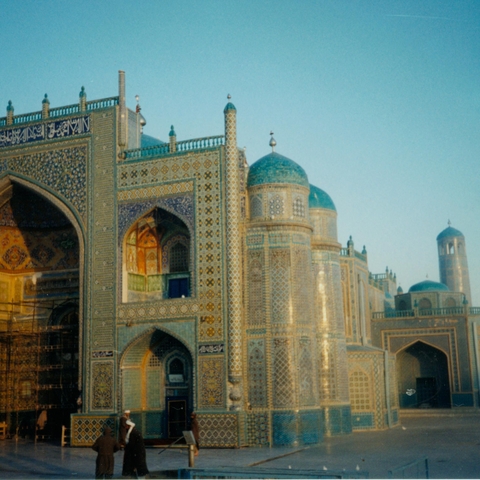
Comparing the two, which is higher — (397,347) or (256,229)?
(256,229)

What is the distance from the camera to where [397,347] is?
109 feet

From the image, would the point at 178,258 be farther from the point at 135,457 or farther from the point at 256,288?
the point at 135,457

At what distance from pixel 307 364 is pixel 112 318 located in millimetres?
5542

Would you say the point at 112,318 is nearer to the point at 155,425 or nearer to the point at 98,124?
the point at 155,425

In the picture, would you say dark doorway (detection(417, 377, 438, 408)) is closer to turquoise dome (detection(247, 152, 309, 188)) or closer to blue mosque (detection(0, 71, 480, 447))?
blue mosque (detection(0, 71, 480, 447))

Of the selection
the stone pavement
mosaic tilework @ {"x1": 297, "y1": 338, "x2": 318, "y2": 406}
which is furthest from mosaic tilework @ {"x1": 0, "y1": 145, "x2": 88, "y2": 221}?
mosaic tilework @ {"x1": 297, "y1": 338, "x2": 318, "y2": 406}

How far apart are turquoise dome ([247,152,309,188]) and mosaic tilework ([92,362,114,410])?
648cm

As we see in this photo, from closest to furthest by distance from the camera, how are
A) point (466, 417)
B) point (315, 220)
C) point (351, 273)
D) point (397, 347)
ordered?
1. point (315, 220)
2. point (351, 273)
3. point (466, 417)
4. point (397, 347)

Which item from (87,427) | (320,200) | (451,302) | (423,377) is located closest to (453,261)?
(451,302)

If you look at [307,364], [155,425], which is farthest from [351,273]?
[155,425]

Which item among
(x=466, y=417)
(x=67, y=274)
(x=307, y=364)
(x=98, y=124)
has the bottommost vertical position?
(x=466, y=417)

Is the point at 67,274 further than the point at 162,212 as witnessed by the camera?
Yes

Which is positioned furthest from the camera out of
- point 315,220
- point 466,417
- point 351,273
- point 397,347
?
point 397,347

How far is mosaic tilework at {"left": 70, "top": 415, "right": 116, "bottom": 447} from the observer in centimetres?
1940
